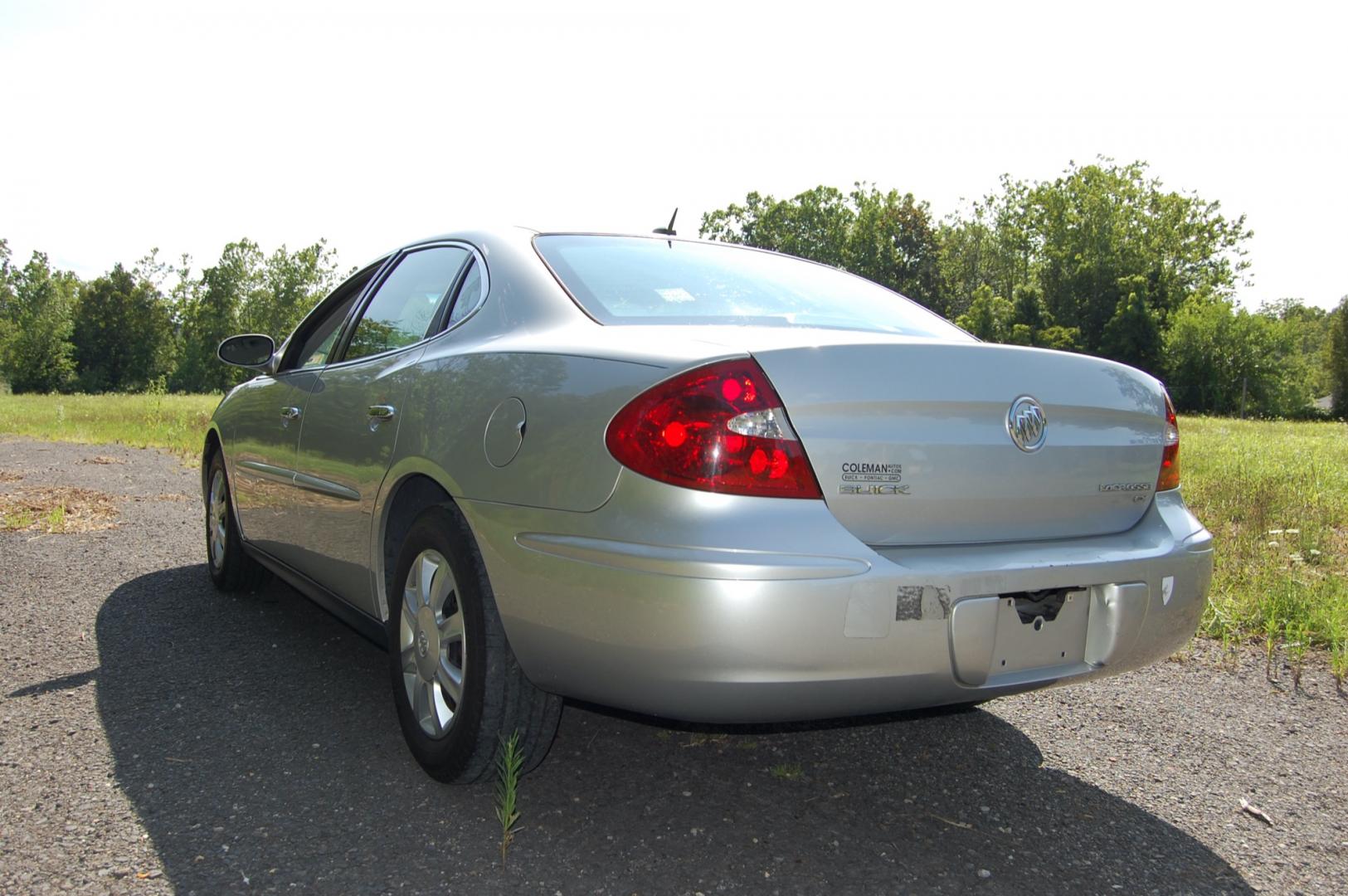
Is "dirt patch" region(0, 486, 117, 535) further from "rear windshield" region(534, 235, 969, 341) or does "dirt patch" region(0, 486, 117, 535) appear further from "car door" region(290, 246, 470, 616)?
"rear windshield" region(534, 235, 969, 341)

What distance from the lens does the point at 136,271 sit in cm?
8038

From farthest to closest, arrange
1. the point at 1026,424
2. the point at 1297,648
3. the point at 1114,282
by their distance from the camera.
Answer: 1. the point at 1114,282
2. the point at 1297,648
3. the point at 1026,424

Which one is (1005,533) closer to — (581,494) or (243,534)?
(581,494)

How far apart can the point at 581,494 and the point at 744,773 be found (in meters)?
1.20

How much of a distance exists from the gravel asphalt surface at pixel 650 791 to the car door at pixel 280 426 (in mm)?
531

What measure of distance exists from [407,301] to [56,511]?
513 centimetres

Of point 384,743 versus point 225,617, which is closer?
point 384,743

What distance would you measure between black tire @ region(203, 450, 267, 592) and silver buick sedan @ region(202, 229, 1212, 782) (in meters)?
1.94

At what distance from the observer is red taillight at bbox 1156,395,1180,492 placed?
2.80 metres

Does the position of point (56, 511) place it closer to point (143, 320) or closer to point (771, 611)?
point (771, 611)

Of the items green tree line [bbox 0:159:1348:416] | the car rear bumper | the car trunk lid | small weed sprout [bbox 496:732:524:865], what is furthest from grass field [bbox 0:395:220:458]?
green tree line [bbox 0:159:1348:416]

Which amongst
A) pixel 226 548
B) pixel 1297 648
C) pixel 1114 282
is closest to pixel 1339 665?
pixel 1297 648

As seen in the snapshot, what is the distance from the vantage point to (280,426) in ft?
13.5

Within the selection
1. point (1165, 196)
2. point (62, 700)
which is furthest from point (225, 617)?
point (1165, 196)
